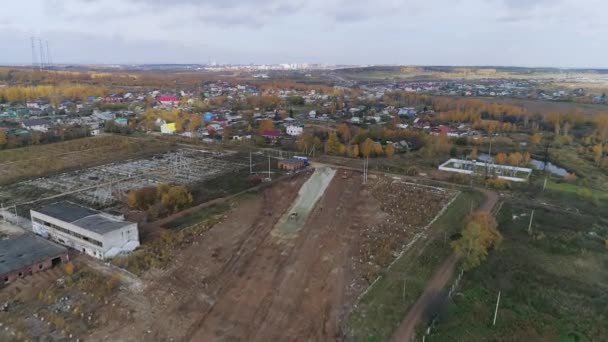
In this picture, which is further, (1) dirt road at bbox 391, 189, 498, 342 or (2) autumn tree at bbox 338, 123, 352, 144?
(2) autumn tree at bbox 338, 123, 352, 144

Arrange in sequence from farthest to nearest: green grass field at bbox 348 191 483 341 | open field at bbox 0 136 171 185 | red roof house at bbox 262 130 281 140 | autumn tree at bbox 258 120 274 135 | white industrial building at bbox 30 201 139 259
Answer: autumn tree at bbox 258 120 274 135 < red roof house at bbox 262 130 281 140 < open field at bbox 0 136 171 185 < white industrial building at bbox 30 201 139 259 < green grass field at bbox 348 191 483 341

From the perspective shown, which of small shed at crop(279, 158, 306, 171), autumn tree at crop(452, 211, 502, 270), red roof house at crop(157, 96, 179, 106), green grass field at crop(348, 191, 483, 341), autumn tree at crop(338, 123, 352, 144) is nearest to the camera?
green grass field at crop(348, 191, 483, 341)

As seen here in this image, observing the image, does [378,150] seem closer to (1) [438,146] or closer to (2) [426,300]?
(1) [438,146]

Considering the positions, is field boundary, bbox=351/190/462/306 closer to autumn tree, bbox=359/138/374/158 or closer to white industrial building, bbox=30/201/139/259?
white industrial building, bbox=30/201/139/259

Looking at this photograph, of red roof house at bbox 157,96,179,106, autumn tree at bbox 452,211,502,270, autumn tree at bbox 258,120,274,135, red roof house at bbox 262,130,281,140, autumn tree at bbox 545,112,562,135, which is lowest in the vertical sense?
autumn tree at bbox 452,211,502,270

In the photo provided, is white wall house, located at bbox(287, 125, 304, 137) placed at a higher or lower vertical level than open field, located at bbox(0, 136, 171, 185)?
higher

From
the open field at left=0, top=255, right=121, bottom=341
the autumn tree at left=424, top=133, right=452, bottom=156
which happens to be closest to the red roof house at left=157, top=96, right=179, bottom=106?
the autumn tree at left=424, top=133, right=452, bottom=156
